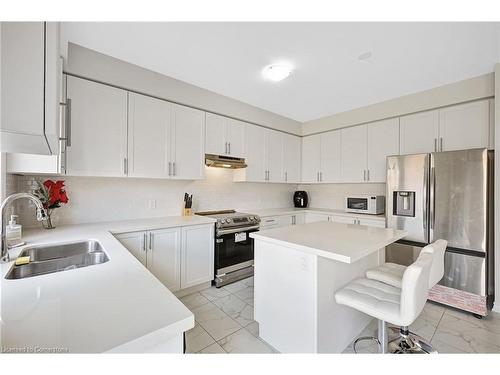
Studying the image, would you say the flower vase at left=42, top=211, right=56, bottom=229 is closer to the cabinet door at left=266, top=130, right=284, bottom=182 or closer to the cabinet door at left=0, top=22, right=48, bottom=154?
the cabinet door at left=0, top=22, right=48, bottom=154

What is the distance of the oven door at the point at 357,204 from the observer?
3426 millimetres

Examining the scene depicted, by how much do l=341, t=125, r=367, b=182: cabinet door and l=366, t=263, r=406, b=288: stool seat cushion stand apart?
6.42 feet

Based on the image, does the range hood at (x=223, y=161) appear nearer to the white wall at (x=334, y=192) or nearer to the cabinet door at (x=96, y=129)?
the cabinet door at (x=96, y=129)

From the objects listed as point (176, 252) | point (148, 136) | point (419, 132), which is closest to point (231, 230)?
point (176, 252)

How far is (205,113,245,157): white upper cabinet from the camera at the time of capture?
3.02 meters

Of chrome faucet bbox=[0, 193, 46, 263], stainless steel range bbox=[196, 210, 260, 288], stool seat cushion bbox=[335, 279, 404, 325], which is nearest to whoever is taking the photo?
chrome faucet bbox=[0, 193, 46, 263]

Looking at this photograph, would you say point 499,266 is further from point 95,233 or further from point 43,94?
point 95,233

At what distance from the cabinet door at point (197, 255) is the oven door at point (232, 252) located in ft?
0.29

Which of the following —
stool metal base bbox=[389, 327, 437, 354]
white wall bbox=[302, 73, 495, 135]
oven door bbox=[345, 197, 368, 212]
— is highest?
white wall bbox=[302, 73, 495, 135]

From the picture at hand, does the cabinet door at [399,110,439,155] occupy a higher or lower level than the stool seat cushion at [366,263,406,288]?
higher

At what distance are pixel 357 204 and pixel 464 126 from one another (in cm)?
157

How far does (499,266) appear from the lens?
2221mm

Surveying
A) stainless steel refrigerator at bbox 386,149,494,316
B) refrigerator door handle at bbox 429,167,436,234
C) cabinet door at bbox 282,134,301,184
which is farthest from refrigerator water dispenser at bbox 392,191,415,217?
cabinet door at bbox 282,134,301,184

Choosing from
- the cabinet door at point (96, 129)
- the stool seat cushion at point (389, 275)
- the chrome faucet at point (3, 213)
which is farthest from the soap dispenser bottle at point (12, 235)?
the stool seat cushion at point (389, 275)
